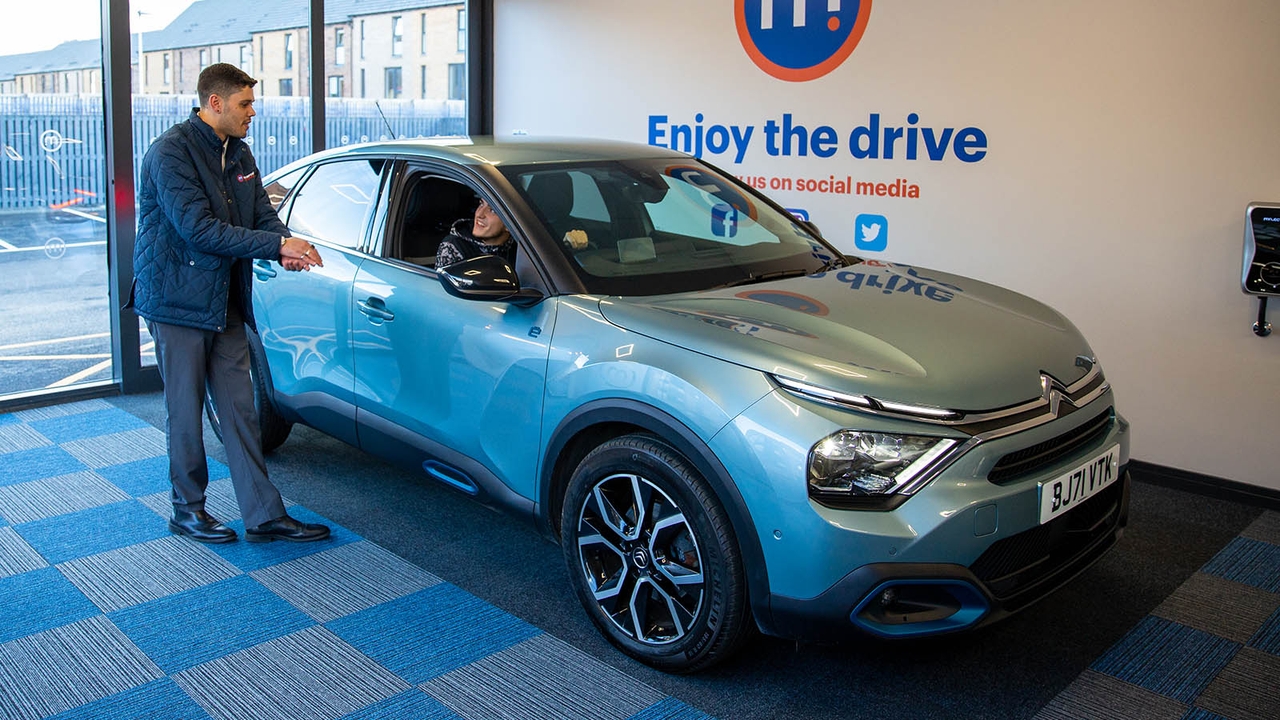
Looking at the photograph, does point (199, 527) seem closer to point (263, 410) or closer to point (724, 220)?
point (263, 410)

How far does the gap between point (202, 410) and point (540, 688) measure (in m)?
1.67

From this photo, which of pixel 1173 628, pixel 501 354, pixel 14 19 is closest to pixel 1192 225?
pixel 1173 628

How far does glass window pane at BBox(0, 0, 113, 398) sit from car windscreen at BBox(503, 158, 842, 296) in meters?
3.15

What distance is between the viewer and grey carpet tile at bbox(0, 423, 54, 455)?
191 inches

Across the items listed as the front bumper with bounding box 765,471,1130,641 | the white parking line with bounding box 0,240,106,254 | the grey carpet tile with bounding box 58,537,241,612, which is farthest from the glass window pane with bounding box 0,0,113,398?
the front bumper with bounding box 765,471,1130,641

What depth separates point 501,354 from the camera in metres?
3.18

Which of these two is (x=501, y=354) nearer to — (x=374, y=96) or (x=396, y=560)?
(x=396, y=560)

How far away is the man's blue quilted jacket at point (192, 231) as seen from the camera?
345cm

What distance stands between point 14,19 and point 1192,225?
5.40 m

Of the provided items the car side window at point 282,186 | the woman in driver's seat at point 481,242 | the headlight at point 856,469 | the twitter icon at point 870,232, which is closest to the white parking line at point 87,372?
the car side window at point 282,186

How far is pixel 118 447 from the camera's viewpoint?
485 centimetres

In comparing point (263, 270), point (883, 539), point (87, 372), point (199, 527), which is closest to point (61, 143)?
point (87, 372)

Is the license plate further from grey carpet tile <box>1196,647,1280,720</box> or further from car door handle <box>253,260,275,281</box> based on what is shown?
car door handle <box>253,260,275,281</box>

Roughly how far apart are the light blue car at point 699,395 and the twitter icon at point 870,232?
166cm
